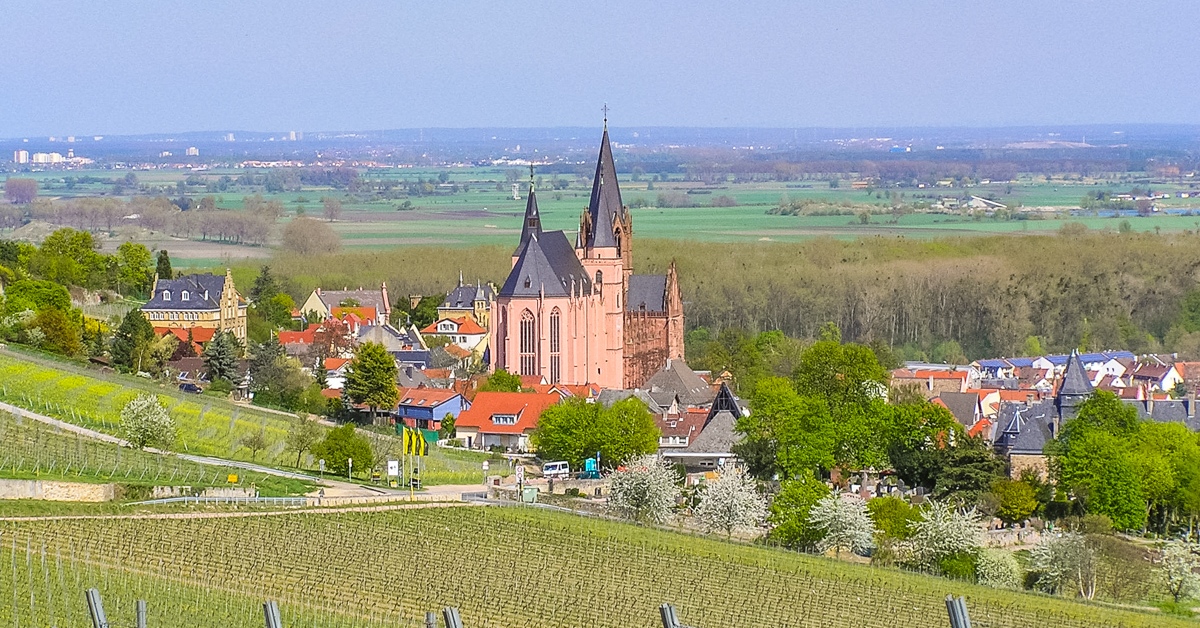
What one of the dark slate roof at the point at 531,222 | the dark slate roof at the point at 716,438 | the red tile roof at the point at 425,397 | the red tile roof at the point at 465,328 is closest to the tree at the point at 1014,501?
the dark slate roof at the point at 716,438

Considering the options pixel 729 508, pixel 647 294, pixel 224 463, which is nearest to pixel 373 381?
pixel 224 463

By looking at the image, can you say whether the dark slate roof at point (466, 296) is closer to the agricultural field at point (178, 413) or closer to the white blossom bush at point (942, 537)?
the agricultural field at point (178, 413)

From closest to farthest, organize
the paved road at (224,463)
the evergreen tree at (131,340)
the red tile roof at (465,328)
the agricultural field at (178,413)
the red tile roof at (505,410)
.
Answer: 1. the paved road at (224,463)
2. the agricultural field at (178,413)
3. the red tile roof at (505,410)
4. the evergreen tree at (131,340)
5. the red tile roof at (465,328)

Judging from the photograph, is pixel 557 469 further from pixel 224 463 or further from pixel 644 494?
pixel 224 463

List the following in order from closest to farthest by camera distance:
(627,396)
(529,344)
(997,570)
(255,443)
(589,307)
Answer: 1. (997,570)
2. (255,443)
3. (627,396)
4. (529,344)
5. (589,307)

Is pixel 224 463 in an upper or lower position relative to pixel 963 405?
upper

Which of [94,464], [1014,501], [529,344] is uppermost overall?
[94,464]

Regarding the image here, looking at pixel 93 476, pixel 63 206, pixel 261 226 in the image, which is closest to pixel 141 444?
pixel 93 476
